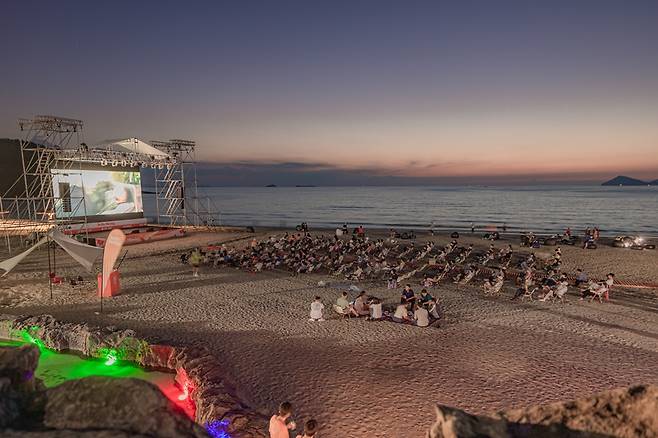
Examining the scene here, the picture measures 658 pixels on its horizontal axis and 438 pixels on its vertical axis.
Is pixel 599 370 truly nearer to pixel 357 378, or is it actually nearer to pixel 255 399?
pixel 357 378

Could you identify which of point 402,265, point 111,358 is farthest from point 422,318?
point 111,358

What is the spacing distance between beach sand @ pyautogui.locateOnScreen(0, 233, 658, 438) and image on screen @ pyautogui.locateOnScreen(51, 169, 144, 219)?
39.7 ft

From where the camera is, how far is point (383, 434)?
21.9ft

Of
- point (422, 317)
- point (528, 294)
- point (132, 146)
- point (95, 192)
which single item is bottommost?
point (528, 294)

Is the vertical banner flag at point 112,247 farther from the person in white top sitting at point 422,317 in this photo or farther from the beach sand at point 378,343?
the person in white top sitting at point 422,317

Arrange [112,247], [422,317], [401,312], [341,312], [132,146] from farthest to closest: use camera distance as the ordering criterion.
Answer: [132,146], [112,247], [341,312], [401,312], [422,317]

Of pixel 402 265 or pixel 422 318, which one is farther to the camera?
pixel 402 265

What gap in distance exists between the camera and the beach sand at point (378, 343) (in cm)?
775

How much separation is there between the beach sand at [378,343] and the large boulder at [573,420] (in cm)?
479

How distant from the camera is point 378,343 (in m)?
10.5

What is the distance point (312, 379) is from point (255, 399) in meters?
1.34

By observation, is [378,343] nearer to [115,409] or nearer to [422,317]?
[422,317]

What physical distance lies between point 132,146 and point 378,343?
30793mm

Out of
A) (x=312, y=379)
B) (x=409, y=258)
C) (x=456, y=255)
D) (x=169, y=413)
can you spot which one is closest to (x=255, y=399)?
(x=312, y=379)
